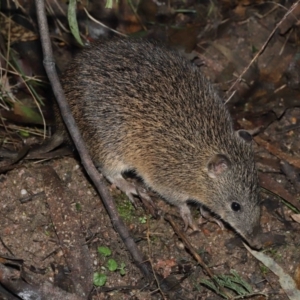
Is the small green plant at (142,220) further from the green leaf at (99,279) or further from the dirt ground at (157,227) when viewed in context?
the green leaf at (99,279)

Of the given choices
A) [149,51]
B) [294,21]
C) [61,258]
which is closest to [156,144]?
[149,51]

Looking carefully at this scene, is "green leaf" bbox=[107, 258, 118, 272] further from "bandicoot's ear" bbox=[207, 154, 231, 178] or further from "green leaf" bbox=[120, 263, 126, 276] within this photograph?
"bandicoot's ear" bbox=[207, 154, 231, 178]

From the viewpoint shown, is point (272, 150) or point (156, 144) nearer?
point (156, 144)

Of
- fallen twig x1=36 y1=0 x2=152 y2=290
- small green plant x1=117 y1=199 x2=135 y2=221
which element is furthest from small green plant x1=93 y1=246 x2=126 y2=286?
small green plant x1=117 y1=199 x2=135 y2=221

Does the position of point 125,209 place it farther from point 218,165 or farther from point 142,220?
point 218,165

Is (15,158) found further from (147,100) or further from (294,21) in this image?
(294,21)

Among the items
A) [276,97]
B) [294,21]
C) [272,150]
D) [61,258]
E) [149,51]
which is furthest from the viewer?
[294,21]
